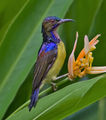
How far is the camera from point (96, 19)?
1.73 m

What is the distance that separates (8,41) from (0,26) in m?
0.39

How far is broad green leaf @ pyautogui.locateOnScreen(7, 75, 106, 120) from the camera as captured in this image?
2.79 feet

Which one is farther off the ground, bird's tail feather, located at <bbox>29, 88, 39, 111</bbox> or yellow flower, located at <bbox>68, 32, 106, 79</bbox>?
yellow flower, located at <bbox>68, 32, 106, 79</bbox>

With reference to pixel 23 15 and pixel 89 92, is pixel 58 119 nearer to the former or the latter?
pixel 89 92

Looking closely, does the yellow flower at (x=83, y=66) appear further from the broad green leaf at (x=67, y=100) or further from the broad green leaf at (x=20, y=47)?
the broad green leaf at (x=20, y=47)

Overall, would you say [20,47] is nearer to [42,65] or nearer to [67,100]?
[42,65]

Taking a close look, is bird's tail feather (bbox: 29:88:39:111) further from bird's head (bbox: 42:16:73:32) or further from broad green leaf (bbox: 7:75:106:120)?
bird's head (bbox: 42:16:73:32)

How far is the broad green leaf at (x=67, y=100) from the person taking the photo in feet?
2.79

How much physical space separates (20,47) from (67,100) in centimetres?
39

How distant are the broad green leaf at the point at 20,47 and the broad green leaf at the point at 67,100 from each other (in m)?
0.18

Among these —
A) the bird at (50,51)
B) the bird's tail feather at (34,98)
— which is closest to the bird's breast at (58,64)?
the bird at (50,51)

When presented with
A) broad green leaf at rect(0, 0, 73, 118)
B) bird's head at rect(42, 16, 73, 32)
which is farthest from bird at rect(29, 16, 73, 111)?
broad green leaf at rect(0, 0, 73, 118)

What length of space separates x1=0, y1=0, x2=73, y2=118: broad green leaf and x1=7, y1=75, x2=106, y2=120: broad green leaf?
7.3 inches

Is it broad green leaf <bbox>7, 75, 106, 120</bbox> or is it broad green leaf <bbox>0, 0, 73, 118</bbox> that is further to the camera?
broad green leaf <bbox>0, 0, 73, 118</bbox>
